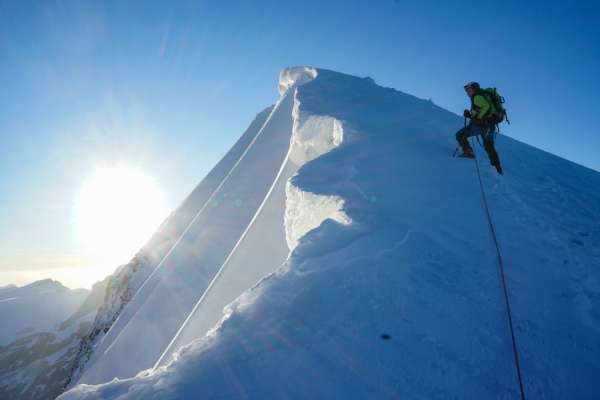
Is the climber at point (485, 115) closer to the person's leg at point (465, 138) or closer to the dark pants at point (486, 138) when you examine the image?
the dark pants at point (486, 138)

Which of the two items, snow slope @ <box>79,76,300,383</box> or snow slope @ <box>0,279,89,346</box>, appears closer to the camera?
snow slope @ <box>79,76,300,383</box>

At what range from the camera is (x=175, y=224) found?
18.2 metres

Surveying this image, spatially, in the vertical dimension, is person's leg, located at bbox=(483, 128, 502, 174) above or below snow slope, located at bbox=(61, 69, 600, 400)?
above

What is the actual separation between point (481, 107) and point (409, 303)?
209 inches

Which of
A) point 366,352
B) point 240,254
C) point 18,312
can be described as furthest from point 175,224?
point 18,312

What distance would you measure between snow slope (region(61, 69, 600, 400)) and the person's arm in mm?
1311

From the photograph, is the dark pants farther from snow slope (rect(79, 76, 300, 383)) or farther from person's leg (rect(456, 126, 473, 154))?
snow slope (rect(79, 76, 300, 383))

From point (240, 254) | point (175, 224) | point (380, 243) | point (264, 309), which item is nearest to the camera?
point (264, 309)

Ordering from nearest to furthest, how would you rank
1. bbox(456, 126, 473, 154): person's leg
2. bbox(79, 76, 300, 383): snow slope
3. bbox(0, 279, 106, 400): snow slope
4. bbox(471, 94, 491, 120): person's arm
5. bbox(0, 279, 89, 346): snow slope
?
bbox(471, 94, 491, 120): person's arm
bbox(456, 126, 473, 154): person's leg
bbox(79, 76, 300, 383): snow slope
bbox(0, 279, 106, 400): snow slope
bbox(0, 279, 89, 346): snow slope

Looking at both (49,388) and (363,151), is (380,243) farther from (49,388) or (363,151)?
(49,388)

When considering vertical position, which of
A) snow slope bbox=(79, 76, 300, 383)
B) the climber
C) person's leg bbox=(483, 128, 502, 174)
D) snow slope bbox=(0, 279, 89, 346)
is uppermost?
the climber

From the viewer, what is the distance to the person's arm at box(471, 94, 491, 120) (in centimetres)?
640

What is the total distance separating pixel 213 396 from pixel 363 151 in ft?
18.2

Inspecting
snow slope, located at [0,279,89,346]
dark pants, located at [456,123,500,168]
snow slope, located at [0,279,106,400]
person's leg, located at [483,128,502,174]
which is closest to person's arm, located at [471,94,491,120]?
dark pants, located at [456,123,500,168]
